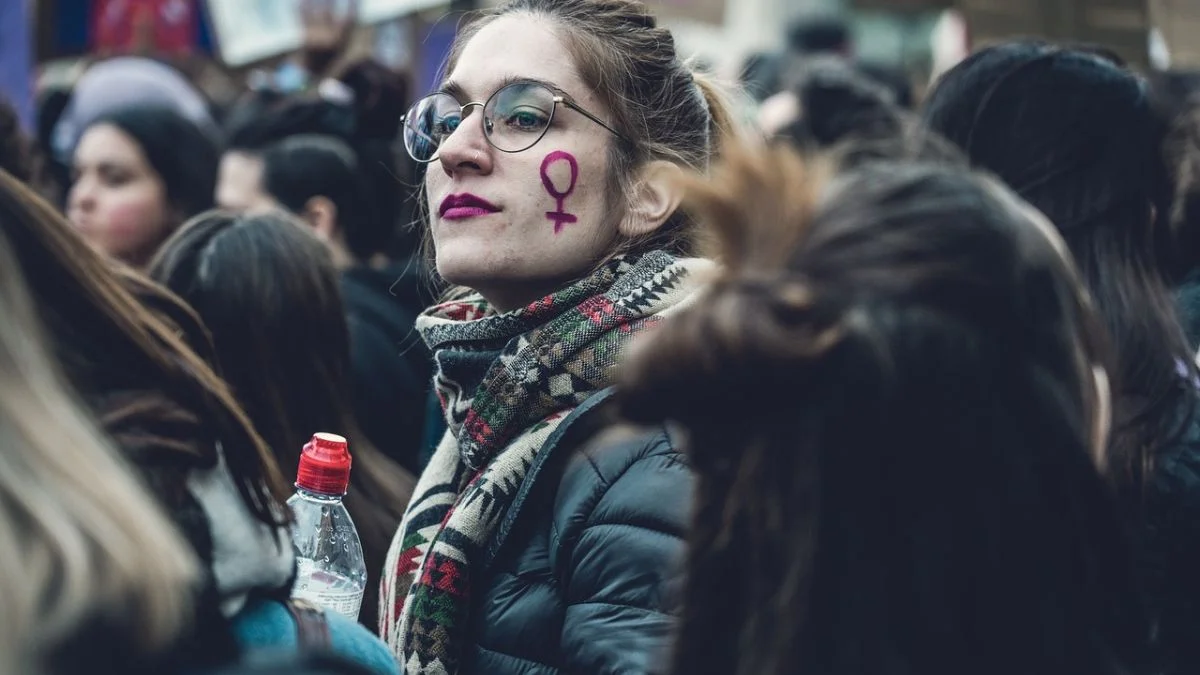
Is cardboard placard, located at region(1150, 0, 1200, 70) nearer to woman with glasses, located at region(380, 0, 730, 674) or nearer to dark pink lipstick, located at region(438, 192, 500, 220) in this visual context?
woman with glasses, located at region(380, 0, 730, 674)

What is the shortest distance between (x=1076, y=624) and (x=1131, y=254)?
1.46 m

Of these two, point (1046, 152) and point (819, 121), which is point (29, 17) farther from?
point (1046, 152)

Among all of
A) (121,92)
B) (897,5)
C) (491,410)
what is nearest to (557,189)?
(491,410)

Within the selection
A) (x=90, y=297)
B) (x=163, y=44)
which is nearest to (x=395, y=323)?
(x=90, y=297)

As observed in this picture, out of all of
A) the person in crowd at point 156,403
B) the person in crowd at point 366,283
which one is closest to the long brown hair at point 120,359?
the person in crowd at point 156,403

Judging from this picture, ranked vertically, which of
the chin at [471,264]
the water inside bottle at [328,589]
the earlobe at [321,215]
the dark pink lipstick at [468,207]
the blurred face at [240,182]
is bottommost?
the water inside bottle at [328,589]

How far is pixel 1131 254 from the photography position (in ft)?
8.75

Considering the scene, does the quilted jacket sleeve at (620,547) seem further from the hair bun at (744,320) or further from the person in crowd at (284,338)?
the person in crowd at (284,338)

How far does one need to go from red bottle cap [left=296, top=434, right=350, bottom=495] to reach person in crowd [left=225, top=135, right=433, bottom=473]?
1141 mm

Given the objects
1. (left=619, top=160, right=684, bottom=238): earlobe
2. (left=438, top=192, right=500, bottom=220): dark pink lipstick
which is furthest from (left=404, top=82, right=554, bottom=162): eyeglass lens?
(left=619, top=160, right=684, bottom=238): earlobe

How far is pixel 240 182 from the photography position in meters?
5.46

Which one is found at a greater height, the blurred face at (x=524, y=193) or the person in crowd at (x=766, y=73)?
the blurred face at (x=524, y=193)

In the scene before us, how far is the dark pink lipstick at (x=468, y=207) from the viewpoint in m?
2.65

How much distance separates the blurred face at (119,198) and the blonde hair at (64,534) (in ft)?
13.2
